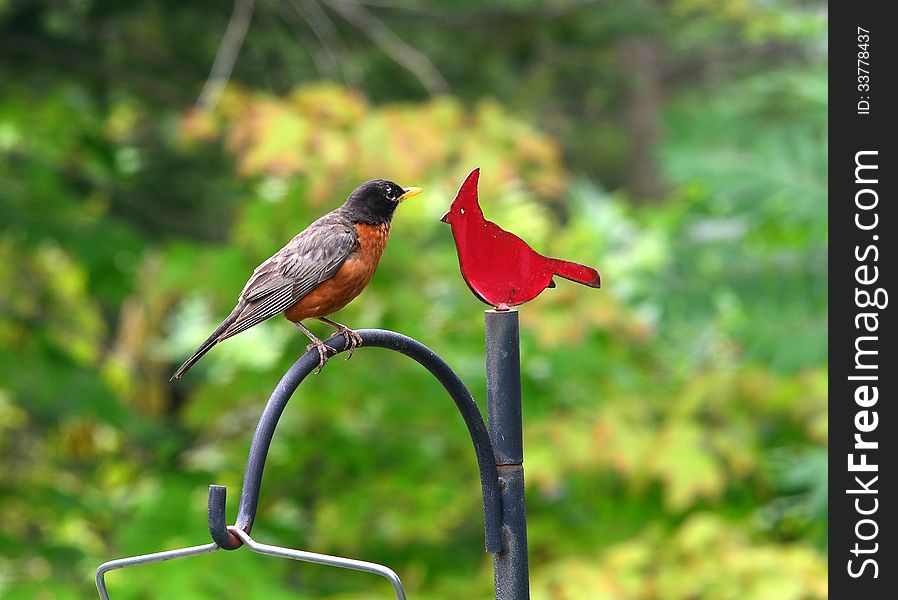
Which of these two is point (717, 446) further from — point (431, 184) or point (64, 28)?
point (64, 28)

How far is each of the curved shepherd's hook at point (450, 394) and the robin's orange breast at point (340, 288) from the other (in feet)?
0.16

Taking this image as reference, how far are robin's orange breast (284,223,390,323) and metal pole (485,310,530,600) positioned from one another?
196mm

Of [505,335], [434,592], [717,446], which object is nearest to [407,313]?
[434,592]

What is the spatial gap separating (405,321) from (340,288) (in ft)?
5.60

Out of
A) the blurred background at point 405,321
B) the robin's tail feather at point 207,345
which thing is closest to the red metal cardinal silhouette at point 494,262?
the robin's tail feather at point 207,345

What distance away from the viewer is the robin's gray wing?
4.53 ft

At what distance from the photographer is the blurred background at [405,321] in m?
2.93

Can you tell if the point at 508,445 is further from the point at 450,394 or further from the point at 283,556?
the point at 283,556

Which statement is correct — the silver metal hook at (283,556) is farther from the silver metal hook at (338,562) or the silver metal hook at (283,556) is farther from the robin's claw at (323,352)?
the robin's claw at (323,352)

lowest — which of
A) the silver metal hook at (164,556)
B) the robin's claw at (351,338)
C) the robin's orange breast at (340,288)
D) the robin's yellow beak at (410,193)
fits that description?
the silver metal hook at (164,556)

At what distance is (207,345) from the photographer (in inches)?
48.9

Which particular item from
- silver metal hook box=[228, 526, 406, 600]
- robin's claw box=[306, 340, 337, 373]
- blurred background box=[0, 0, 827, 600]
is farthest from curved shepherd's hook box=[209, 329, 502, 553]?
blurred background box=[0, 0, 827, 600]

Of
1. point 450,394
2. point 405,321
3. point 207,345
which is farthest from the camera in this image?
point 405,321

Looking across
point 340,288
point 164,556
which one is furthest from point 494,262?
point 164,556
